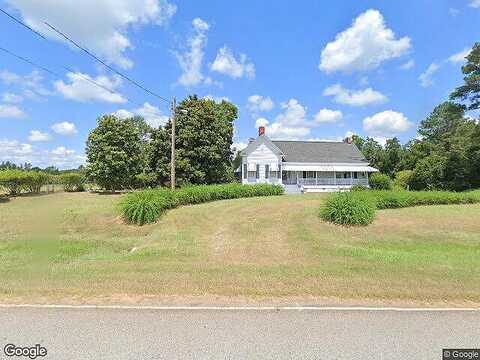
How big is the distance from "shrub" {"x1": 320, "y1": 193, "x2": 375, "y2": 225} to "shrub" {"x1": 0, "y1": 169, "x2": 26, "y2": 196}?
2717 centimetres

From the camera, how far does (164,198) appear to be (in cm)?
1503

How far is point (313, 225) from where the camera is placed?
12.5m

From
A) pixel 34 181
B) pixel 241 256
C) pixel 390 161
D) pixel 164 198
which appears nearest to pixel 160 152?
pixel 34 181

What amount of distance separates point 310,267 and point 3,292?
6347 millimetres

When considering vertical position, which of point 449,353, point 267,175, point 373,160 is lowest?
point 449,353

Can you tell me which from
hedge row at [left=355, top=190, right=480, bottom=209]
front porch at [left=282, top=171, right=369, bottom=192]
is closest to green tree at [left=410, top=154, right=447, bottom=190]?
front porch at [left=282, top=171, right=369, bottom=192]

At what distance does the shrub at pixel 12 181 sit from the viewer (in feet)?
89.5

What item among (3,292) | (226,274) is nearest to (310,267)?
(226,274)

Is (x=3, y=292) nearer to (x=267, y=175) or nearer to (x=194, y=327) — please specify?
(x=194, y=327)

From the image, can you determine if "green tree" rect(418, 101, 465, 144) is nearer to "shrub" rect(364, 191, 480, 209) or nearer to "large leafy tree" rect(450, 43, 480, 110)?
"large leafy tree" rect(450, 43, 480, 110)

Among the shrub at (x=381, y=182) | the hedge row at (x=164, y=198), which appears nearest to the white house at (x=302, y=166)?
the shrub at (x=381, y=182)

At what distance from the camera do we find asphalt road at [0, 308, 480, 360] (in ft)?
12.7

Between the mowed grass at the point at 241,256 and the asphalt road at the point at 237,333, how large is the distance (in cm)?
76

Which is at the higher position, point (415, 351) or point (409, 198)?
point (409, 198)
